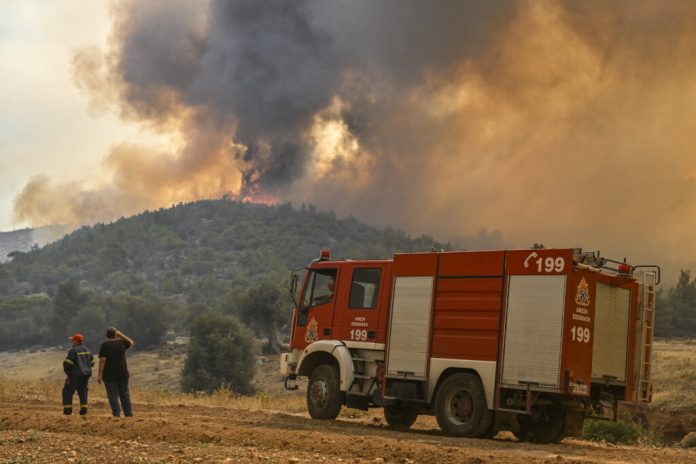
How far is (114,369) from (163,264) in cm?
15003

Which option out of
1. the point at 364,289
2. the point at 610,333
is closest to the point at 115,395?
the point at 364,289

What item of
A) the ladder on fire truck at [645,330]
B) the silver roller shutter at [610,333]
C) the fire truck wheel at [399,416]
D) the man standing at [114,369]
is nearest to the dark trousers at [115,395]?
the man standing at [114,369]

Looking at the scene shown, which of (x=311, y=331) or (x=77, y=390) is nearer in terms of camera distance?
(x=77, y=390)

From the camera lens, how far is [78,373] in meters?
19.1

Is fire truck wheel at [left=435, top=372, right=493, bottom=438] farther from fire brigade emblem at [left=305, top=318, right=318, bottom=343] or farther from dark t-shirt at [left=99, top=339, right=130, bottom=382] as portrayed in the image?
dark t-shirt at [left=99, top=339, right=130, bottom=382]

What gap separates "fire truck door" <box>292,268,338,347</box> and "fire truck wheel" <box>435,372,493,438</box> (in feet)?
11.3

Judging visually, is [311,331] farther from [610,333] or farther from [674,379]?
[674,379]

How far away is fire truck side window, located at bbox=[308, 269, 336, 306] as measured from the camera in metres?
21.1

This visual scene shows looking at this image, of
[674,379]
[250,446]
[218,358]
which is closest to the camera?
[250,446]

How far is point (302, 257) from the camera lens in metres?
165

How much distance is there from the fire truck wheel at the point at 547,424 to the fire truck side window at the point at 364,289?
12.6 feet

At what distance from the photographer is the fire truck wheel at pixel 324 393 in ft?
66.9

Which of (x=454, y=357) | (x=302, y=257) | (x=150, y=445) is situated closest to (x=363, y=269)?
(x=454, y=357)

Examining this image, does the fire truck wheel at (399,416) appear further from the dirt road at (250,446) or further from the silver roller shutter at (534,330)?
the silver roller shutter at (534,330)
